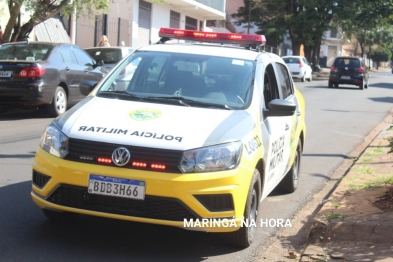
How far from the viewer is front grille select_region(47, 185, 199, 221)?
4.88 metres

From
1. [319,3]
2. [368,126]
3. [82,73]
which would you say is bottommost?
[368,126]

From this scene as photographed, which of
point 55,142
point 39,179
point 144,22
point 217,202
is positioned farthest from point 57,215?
point 144,22

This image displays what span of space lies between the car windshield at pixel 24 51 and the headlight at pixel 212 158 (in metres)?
9.32

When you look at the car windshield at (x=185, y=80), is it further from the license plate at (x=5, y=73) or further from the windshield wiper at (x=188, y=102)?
the license plate at (x=5, y=73)

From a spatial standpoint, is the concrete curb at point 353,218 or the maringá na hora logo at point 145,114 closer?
the maringá na hora logo at point 145,114

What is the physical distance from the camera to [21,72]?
13000 mm

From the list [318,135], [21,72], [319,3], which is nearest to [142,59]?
[21,72]

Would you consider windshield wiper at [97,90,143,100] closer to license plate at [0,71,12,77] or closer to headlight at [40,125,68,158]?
headlight at [40,125,68,158]

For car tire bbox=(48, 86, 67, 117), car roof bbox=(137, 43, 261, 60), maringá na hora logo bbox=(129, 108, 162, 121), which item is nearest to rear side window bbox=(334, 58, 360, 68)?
car tire bbox=(48, 86, 67, 117)

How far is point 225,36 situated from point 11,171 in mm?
3099

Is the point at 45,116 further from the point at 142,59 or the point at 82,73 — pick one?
the point at 142,59

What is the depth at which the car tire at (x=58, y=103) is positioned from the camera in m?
13.7

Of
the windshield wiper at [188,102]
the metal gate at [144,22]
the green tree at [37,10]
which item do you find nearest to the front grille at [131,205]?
the windshield wiper at [188,102]

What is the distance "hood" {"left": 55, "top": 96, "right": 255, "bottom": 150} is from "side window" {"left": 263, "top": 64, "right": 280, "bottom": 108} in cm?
85
